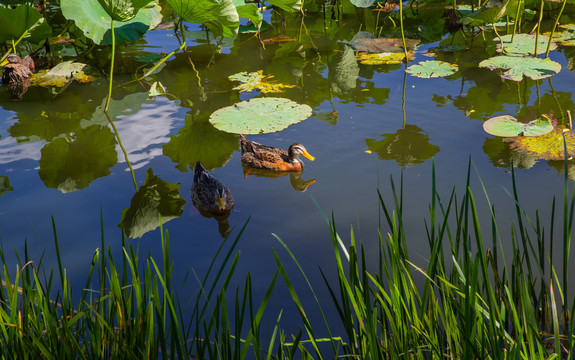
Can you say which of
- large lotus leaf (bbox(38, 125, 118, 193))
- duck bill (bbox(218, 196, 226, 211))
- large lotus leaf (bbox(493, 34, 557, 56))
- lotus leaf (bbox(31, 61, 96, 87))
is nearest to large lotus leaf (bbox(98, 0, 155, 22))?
large lotus leaf (bbox(38, 125, 118, 193))

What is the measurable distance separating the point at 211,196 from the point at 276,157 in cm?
90

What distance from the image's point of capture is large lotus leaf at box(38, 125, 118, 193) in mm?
4453

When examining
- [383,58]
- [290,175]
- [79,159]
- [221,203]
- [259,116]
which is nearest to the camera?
[221,203]

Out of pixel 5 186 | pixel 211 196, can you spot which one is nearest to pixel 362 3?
pixel 211 196

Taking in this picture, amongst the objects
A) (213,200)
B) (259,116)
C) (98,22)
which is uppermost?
(98,22)

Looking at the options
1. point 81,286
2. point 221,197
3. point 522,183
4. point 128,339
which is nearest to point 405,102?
point 522,183

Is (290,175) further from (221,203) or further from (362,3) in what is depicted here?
(362,3)

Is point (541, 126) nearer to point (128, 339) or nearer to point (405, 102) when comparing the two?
point (405, 102)

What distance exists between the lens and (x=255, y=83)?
639 cm

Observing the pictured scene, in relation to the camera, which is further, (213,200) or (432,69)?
(432,69)

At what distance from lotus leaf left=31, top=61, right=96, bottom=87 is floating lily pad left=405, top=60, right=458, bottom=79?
13.1ft

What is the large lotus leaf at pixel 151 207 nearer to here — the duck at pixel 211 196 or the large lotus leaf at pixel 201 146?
the duck at pixel 211 196

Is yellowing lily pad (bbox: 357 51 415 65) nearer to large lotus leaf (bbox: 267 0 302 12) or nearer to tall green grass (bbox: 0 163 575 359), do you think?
large lotus leaf (bbox: 267 0 302 12)

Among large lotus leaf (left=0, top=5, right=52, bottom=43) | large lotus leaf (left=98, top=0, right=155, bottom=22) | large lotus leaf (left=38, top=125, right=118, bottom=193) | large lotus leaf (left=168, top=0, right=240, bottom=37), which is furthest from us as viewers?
large lotus leaf (left=0, top=5, right=52, bottom=43)
